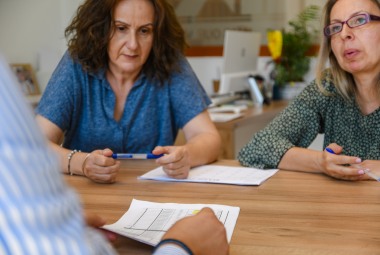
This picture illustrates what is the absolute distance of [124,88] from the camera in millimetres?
1930

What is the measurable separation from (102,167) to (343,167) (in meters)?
0.64

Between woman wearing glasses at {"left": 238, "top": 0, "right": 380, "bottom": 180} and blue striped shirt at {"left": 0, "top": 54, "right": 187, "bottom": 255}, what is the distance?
3.74 ft

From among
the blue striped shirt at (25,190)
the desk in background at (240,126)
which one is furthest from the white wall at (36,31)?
the blue striped shirt at (25,190)

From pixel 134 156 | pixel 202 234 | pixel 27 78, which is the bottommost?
pixel 27 78

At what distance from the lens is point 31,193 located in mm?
510

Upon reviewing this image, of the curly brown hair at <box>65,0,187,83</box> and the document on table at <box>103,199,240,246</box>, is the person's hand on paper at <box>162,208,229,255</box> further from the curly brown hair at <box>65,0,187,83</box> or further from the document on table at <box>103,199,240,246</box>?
the curly brown hair at <box>65,0,187,83</box>

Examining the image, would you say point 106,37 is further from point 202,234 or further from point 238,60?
point 238,60

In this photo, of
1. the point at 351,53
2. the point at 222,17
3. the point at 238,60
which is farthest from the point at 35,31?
the point at 351,53

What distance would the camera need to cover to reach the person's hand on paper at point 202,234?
0.80 meters

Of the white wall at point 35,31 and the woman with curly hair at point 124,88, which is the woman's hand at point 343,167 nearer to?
the woman with curly hair at point 124,88

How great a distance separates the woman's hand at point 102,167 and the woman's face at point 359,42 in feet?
2.60

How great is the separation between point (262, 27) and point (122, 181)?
11.2 ft

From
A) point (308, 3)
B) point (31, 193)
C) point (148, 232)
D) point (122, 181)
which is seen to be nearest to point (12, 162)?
point (31, 193)

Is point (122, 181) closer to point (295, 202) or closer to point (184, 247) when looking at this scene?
point (295, 202)
